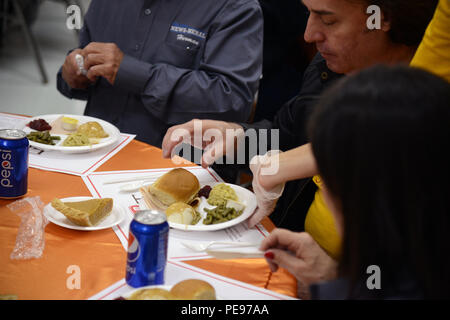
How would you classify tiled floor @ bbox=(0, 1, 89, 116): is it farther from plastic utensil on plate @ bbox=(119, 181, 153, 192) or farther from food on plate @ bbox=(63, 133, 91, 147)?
plastic utensil on plate @ bbox=(119, 181, 153, 192)

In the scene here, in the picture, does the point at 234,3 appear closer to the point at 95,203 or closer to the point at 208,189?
the point at 208,189

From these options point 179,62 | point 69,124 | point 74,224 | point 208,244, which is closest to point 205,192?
point 208,244

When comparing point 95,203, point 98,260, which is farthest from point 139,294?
point 95,203

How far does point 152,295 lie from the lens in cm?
94

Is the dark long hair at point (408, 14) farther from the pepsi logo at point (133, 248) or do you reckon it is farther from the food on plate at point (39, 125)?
the food on plate at point (39, 125)

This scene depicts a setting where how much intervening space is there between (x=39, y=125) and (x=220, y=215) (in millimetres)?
909

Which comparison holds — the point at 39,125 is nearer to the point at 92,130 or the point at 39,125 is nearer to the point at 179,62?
the point at 92,130

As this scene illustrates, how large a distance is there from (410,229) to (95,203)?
840 millimetres

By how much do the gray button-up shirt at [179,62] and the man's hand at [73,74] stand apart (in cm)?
9

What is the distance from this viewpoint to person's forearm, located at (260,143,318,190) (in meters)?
1.36

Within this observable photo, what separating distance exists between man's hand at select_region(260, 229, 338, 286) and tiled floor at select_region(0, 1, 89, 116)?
3.56 m

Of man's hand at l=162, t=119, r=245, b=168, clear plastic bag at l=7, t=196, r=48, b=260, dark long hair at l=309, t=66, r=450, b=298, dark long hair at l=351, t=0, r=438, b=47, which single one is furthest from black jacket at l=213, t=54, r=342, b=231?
dark long hair at l=309, t=66, r=450, b=298

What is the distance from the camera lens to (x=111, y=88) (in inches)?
91.3

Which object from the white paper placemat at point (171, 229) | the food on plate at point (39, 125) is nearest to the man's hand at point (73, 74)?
the food on plate at point (39, 125)
